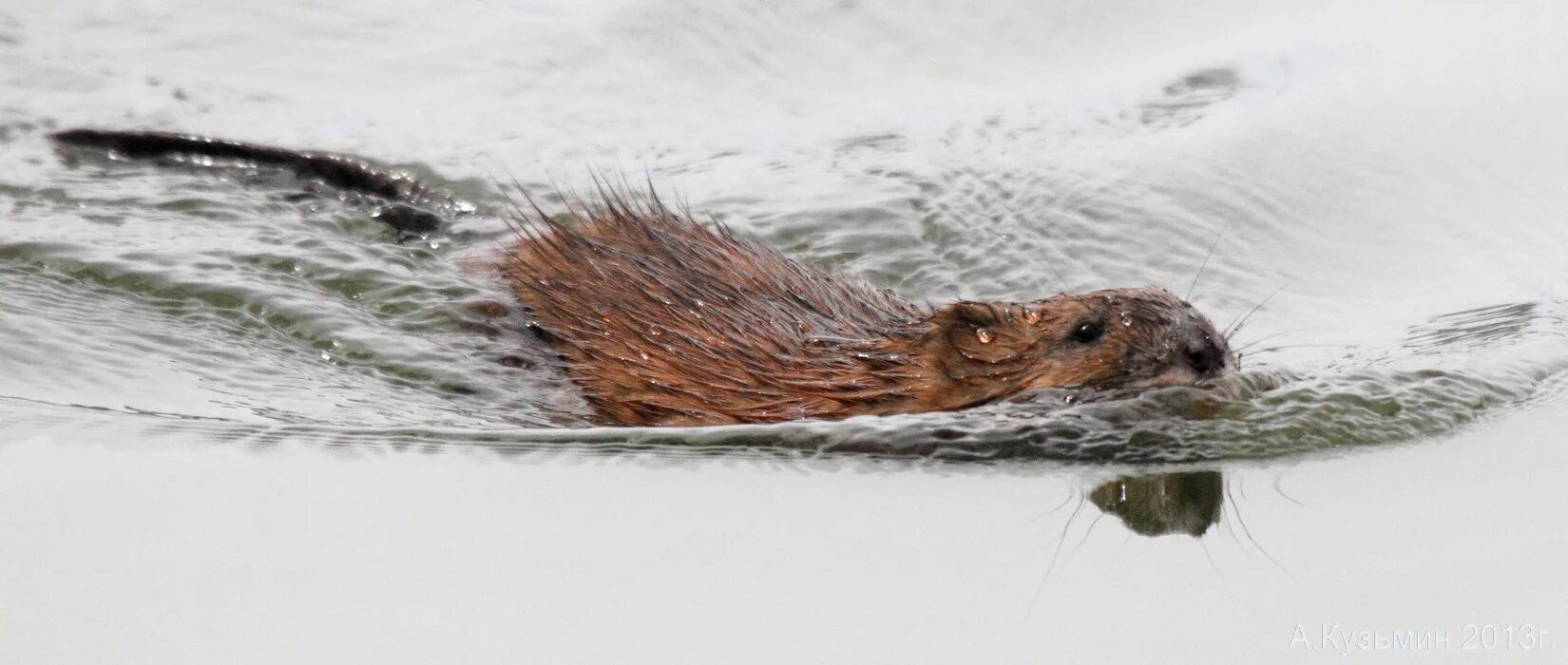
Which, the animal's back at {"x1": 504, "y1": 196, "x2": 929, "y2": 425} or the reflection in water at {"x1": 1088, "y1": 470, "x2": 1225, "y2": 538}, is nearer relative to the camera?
the reflection in water at {"x1": 1088, "y1": 470, "x2": 1225, "y2": 538}

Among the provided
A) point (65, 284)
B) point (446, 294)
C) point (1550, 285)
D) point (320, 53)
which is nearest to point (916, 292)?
point (446, 294)

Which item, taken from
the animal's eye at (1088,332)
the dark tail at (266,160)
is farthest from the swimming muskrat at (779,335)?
the dark tail at (266,160)

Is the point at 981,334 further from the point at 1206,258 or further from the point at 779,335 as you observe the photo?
the point at 1206,258

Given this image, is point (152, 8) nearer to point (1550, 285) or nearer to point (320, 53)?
point (320, 53)

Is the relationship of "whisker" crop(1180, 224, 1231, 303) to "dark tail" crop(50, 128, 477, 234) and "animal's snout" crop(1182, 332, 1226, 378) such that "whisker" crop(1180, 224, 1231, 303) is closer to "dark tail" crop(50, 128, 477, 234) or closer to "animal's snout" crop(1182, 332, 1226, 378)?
"animal's snout" crop(1182, 332, 1226, 378)

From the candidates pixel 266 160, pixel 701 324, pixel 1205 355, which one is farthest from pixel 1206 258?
pixel 266 160

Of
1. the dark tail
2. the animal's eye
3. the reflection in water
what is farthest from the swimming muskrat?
the dark tail
